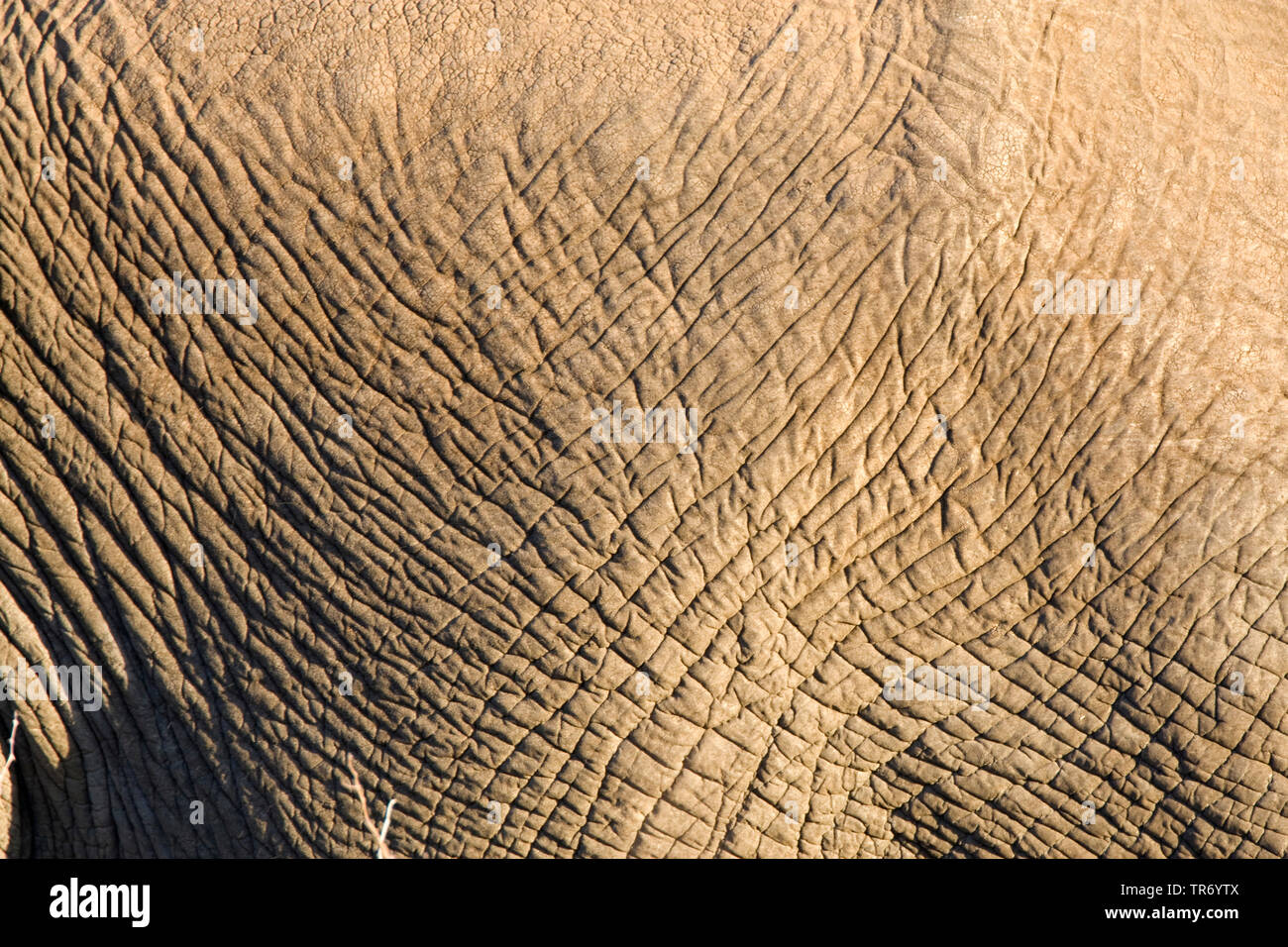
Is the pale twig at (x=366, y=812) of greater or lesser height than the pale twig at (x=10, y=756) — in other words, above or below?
below

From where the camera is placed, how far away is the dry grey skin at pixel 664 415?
284 centimetres

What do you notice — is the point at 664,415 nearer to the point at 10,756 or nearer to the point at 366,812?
the point at 366,812

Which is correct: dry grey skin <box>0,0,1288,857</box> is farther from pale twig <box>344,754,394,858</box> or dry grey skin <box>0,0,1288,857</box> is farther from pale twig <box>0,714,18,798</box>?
pale twig <box>0,714,18,798</box>

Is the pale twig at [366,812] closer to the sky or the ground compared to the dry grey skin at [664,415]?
closer to the ground

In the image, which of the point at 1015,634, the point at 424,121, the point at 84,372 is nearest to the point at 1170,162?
the point at 1015,634

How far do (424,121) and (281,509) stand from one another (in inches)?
40.7

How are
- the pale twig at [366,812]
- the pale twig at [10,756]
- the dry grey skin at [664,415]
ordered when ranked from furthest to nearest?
the pale twig at [10,756], the pale twig at [366,812], the dry grey skin at [664,415]

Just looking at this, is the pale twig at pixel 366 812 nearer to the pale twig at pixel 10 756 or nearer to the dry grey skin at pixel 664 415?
the dry grey skin at pixel 664 415

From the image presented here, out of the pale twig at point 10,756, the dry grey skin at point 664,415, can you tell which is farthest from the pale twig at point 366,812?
the pale twig at point 10,756

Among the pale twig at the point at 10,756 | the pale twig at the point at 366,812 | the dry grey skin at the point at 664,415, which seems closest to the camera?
the dry grey skin at the point at 664,415

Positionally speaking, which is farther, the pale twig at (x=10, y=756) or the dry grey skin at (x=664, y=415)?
the pale twig at (x=10, y=756)

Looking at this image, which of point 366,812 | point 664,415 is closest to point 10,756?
point 366,812

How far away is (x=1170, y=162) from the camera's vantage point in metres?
2.86

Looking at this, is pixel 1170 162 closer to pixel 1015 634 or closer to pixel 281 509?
pixel 1015 634
